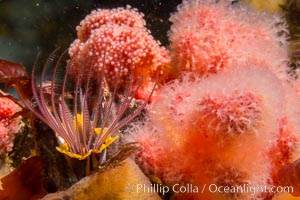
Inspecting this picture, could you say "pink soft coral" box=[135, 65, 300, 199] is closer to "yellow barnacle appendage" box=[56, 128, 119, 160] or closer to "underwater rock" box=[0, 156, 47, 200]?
"yellow barnacle appendage" box=[56, 128, 119, 160]

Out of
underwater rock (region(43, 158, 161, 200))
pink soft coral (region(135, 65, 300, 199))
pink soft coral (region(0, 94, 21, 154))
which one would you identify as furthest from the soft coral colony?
pink soft coral (region(0, 94, 21, 154))

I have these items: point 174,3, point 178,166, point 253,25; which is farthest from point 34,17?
point 178,166

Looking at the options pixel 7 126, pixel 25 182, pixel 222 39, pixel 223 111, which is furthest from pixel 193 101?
pixel 7 126

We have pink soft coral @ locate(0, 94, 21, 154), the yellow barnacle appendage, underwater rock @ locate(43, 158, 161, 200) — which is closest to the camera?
underwater rock @ locate(43, 158, 161, 200)

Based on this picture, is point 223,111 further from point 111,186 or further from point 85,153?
point 85,153

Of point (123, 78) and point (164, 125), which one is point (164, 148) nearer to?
point (164, 125)

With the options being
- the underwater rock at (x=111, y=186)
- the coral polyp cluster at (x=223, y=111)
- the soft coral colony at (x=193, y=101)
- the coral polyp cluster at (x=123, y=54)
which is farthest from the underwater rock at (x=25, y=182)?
the coral polyp cluster at (x=123, y=54)

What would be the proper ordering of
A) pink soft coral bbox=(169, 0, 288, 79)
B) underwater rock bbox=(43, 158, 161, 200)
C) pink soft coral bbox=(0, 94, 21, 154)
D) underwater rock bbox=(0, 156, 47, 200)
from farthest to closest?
1. pink soft coral bbox=(0, 94, 21, 154)
2. pink soft coral bbox=(169, 0, 288, 79)
3. underwater rock bbox=(0, 156, 47, 200)
4. underwater rock bbox=(43, 158, 161, 200)
